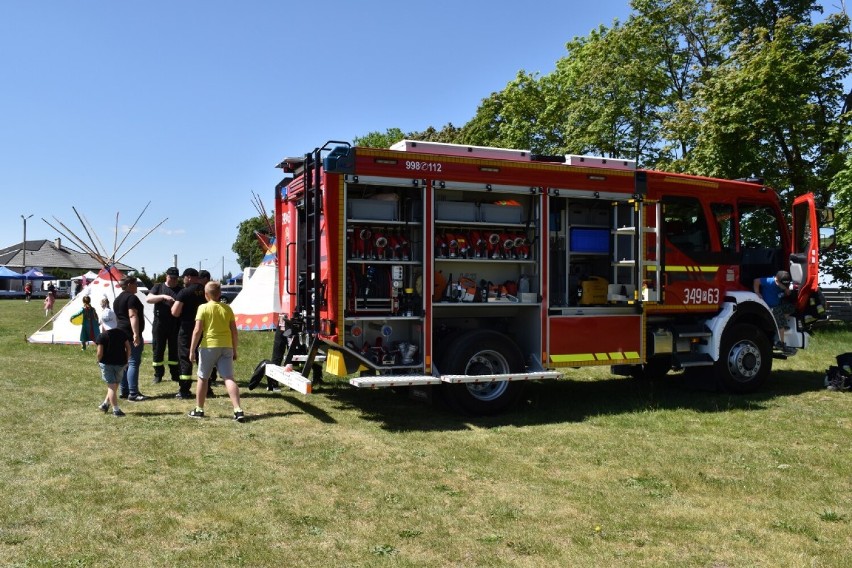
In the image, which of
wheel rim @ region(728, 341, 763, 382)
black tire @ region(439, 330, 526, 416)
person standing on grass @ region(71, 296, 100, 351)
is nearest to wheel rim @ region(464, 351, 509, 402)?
black tire @ region(439, 330, 526, 416)

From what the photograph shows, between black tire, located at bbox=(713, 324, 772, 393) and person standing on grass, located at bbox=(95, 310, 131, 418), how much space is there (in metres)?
8.11

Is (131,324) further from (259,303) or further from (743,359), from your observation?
(259,303)

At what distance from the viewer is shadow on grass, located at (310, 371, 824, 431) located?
8.91m

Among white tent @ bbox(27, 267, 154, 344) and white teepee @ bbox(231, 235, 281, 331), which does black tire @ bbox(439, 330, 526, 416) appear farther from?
white teepee @ bbox(231, 235, 281, 331)

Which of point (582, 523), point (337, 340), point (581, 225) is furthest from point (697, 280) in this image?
point (582, 523)

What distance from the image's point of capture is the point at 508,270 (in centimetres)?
944

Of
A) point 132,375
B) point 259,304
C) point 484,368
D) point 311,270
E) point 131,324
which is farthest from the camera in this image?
point 259,304

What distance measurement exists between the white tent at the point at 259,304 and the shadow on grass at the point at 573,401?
1047 cm

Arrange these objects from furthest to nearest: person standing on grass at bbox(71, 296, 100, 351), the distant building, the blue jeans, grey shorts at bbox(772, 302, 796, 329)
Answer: the distant building → person standing on grass at bbox(71, 296, 100, 351) → grey shorts at bbox(772, 302, 796, 329) → the blue jeans

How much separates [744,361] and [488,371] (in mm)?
4227

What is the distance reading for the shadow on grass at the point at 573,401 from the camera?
891 centimetres

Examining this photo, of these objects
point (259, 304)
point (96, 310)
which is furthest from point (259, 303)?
point (96, 310)

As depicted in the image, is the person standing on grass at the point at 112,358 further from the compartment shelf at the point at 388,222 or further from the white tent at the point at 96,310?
the white tent at the point at 96,310

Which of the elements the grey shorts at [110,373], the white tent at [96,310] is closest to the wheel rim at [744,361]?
the grey shorts at [110,373]
